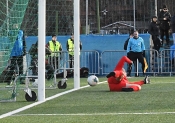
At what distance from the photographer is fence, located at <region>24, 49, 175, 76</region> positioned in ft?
87.4

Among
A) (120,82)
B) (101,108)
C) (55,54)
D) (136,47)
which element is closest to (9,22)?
(120,82)

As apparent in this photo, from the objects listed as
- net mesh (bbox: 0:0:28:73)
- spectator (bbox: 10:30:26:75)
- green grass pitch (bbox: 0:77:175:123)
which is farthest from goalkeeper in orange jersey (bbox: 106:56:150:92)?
spectator (bbox: 10:30:26:75)

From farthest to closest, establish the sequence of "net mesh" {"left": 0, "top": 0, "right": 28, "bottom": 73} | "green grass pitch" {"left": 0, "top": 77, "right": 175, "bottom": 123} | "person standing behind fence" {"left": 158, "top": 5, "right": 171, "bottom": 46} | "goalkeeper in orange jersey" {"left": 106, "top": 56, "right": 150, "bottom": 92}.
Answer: "person standing behind fence" {"left": 158, "top": 5, "right": 171, "bottom": 46} → "goalkeeper in orange jersey" {"left": 106, "top": 56, "right": 150, "bottom": 92} → "net mesh" {"left": 0, "top": 0, "right": 28, "bottom": 73} → "green grass pitch" {"left": 0, "top": 77, "right": 175, "bottom": 123}

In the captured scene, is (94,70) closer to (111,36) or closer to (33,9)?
(111,36)

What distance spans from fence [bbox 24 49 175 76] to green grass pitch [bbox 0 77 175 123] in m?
11.1

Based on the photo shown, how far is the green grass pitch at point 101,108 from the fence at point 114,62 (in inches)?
435

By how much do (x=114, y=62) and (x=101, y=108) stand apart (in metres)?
15.7

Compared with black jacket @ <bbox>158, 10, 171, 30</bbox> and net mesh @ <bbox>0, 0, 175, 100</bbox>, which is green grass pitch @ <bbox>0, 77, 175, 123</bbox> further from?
black jacket @ <bbox>158, 10, 171, 30</bbox>

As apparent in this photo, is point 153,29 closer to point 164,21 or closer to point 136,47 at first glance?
point 164,21

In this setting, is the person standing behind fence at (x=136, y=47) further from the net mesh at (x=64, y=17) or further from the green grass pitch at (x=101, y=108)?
the green grass pitch at (x=101, y=108)

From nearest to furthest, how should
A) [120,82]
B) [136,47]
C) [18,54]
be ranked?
[120,82] < [18,54] < [136,47]

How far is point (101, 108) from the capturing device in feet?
37.8

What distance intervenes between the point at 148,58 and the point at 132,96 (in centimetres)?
1289

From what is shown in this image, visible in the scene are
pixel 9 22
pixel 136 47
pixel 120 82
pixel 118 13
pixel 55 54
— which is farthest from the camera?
pixel 118 13
